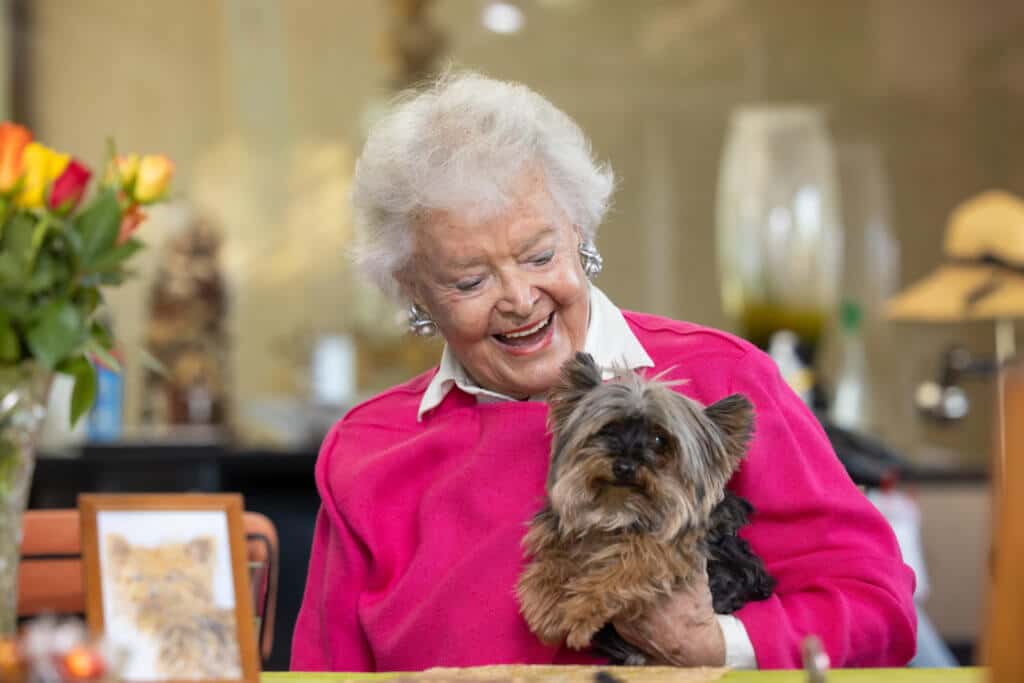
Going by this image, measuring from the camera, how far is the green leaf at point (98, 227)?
117cm

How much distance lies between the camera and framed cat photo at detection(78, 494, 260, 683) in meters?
1.20

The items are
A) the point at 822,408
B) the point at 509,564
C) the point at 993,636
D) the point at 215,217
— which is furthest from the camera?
the point at 215,217

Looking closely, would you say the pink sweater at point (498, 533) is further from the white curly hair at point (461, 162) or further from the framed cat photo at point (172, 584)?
the framed cat photo at point (172, 584)

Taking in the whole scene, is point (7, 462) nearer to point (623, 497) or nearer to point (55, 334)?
point (55, 334)

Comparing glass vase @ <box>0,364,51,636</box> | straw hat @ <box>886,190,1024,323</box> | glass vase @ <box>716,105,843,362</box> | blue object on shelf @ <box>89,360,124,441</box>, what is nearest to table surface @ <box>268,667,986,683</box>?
glass vase @ <box>0,364,51,636</box>

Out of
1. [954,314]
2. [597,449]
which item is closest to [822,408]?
[954,314]

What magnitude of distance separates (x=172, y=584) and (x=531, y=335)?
73 cm

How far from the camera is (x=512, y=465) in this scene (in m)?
1.80

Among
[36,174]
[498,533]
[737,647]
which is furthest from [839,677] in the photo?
[36,174]

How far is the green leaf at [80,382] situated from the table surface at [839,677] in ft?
1.17

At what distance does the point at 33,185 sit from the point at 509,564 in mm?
840

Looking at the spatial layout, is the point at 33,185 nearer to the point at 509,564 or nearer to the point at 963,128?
the point at 509,564

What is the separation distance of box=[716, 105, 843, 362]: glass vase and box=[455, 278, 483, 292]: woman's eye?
→ 3.08m

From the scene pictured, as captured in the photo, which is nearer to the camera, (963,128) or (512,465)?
(512,465)
